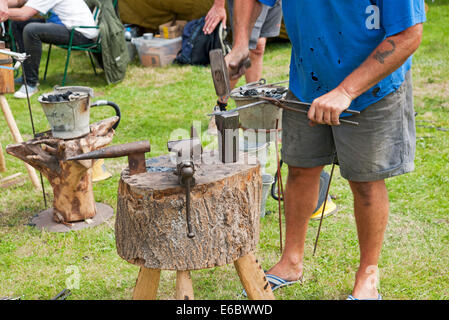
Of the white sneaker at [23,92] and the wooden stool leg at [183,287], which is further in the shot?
the white sneaker at [23,92]

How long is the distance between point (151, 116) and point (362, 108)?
3.72 meters

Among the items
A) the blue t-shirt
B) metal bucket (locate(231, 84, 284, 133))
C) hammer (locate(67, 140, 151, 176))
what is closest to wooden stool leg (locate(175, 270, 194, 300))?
hammer (locate(67, 140, 151, 176))

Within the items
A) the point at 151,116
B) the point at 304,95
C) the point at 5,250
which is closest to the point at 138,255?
the point at 304,95

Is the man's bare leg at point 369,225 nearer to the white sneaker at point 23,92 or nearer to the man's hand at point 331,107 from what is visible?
the man's hand at point 331,107

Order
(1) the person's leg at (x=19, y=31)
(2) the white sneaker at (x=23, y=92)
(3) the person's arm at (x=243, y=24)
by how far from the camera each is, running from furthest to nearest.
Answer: (1) the person's leg at (x=19, y=31), (2) the white sneaker at (x=23, y=92), (3) the person's arm at (x=243, y=24)

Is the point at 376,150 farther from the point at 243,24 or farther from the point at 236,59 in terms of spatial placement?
the point at 243,24

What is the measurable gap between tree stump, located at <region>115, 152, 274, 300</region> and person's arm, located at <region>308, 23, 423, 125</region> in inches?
14.9

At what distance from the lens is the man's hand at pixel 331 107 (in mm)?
2068

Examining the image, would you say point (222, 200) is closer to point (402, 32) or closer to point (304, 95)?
point (304, 95)

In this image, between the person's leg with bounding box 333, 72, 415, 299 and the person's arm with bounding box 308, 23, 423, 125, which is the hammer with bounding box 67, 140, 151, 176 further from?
the person's leg with bounding box 333, 72, 415, 299

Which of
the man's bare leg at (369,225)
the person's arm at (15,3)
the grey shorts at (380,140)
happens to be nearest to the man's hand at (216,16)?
the grey shorts at (380,140)

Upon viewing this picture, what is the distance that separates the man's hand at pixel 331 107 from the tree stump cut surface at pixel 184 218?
0.35 metres

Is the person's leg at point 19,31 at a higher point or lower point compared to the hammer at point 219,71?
lower
